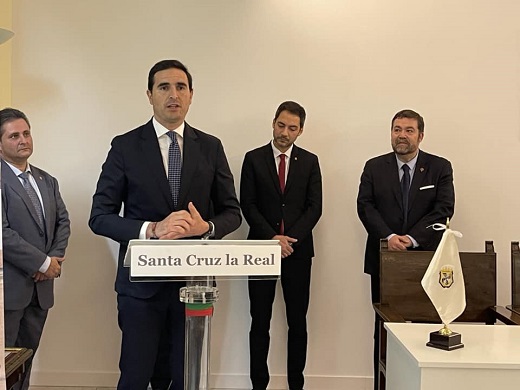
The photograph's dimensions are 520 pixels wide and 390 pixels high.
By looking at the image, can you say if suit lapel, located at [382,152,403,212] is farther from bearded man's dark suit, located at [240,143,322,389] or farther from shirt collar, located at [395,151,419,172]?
bearded man's dark suit, located at [240,143,322,389]

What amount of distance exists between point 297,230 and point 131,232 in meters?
1.67

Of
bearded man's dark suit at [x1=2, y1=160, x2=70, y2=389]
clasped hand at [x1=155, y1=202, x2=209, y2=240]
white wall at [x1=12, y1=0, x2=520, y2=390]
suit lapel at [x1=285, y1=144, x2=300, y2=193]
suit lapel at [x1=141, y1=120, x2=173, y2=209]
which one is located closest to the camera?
clasped hand at [x1=155, y1=202, x2=209, y2=240]

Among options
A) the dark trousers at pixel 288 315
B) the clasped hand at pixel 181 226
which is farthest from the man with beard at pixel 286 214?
the clasped hand at pixel 181 226

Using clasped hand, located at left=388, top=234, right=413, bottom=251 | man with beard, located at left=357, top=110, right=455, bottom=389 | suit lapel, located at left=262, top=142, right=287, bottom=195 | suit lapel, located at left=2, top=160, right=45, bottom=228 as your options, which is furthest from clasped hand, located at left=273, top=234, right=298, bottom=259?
suit lapel, located at left=2, top=160, right=45, bottom=228

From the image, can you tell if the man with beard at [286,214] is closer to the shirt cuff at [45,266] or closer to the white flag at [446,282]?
the shirt cuff at [45,266]

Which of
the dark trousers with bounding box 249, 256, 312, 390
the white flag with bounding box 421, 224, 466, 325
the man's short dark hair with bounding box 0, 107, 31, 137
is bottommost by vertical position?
the dark trousers with bounding box 249, 256, 312, 390

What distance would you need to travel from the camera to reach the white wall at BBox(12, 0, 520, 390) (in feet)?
12.3

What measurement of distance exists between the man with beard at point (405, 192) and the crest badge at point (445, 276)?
143cm

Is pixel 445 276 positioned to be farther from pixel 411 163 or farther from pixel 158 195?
pixel 411 163

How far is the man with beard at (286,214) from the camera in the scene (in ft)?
11.4

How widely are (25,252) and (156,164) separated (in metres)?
1.13

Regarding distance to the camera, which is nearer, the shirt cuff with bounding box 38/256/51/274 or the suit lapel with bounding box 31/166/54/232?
the shirt cuff with bounding box 38/256/51/274

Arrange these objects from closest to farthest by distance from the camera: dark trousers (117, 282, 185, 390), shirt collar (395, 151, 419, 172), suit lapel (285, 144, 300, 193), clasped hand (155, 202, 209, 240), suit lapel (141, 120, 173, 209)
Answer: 1. clasped hand (155, 202, 209, 240)
2. dark trousers (117, 282, 185, 390)
3. suit lapel (141, 120, 173, 209)
4. shirt collar (395, 151, 419, 172)
5. suit lapel (285, 144, 300, 193)

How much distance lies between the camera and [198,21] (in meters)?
3.76
